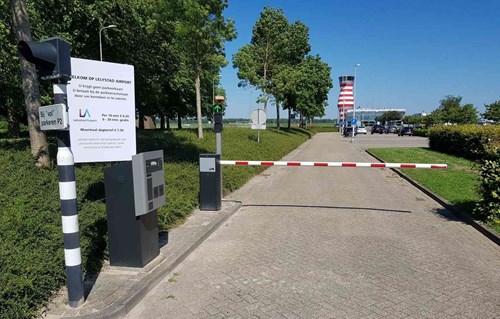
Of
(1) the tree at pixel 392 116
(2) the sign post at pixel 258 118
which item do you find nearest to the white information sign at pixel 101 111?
(2) the sign post at pixel 258 118

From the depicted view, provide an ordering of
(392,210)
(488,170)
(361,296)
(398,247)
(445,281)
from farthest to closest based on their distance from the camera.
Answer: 1. (392,210)
2. (488,170)
3. (398,247)
4. (445,281)
5. (361,296)

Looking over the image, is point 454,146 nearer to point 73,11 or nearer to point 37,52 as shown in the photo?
point 73,11

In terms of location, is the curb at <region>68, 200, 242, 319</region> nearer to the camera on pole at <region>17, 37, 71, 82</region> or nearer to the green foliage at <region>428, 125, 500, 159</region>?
the camera on pole at <region>17, 37, 71, 82</region>

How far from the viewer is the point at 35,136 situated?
7035 millimetres

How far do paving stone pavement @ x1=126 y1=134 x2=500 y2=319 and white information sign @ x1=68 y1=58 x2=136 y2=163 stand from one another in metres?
1.76

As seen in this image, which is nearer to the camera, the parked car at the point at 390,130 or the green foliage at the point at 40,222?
the green foliage at the point at 40,222

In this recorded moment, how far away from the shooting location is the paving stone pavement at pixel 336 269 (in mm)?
3705

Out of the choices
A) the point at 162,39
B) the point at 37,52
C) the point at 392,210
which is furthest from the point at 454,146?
the point at 37,52

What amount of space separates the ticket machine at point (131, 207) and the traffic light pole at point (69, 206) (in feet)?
2.89

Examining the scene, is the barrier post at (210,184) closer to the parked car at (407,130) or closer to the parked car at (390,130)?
the parked car at (407,130)

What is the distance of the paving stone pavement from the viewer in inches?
146

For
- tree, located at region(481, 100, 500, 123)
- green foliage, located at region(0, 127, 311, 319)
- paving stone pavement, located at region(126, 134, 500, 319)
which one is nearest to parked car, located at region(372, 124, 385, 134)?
tree, located at region(481, 100, 500, 123)

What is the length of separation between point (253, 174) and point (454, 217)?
746 cm

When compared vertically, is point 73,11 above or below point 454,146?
above
